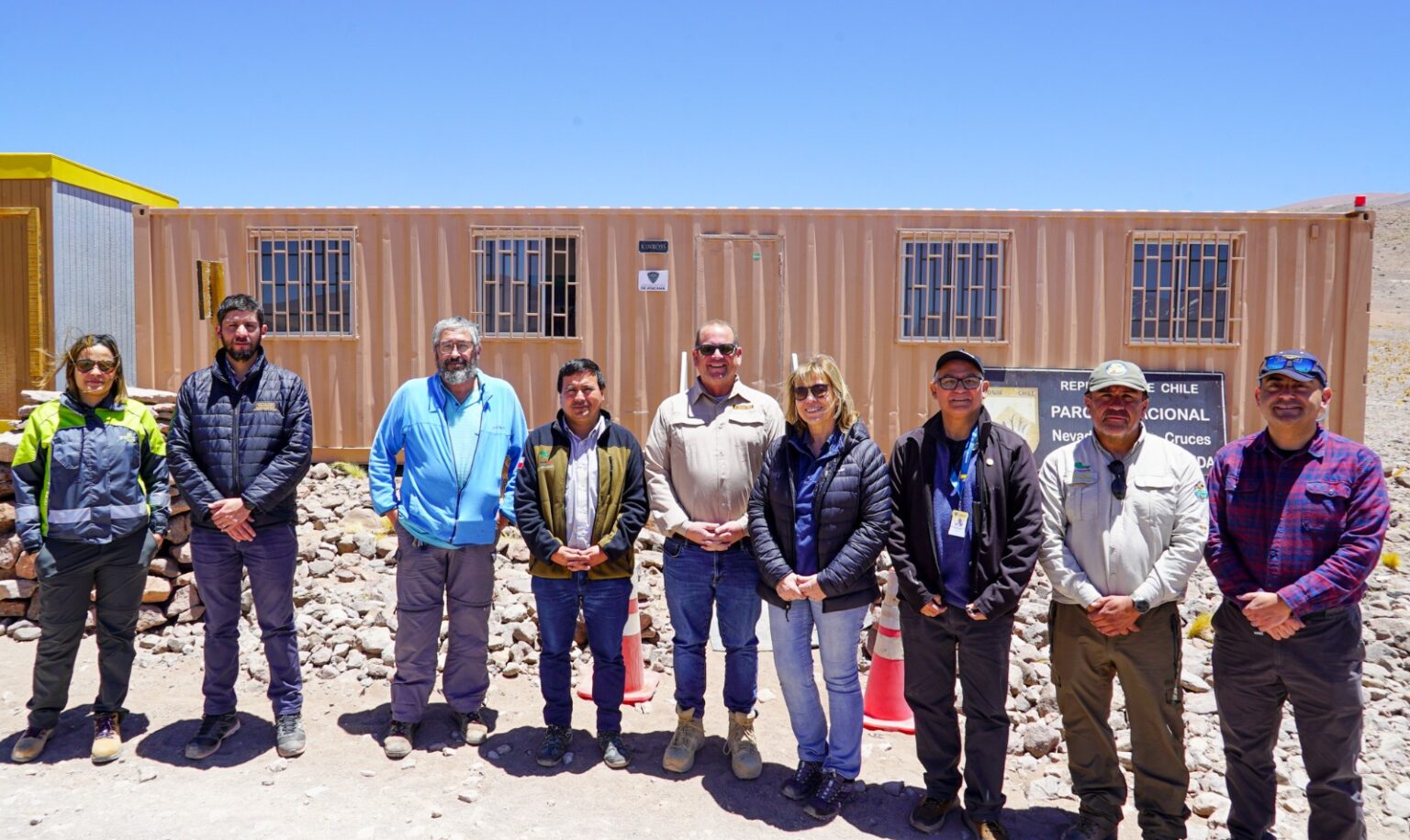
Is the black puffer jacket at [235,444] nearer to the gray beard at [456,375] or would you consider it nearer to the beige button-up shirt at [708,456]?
the gray beard at [456,375]

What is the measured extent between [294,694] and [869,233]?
6.52 m

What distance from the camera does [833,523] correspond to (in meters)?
3.63

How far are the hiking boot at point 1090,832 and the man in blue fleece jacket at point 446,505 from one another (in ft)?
9.29

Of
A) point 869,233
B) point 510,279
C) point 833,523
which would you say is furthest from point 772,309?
point 833,523

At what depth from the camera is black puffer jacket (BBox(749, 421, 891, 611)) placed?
11.8ft

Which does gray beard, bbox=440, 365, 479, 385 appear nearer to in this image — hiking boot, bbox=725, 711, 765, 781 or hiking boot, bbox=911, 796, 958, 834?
hiking boot, bbox=725, 711, 765, 781

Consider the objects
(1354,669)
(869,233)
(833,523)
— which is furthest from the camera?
(869,233)

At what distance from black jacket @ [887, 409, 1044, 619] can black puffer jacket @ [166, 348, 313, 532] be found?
2.94 meters

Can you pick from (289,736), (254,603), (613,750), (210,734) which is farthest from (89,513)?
(613,750)

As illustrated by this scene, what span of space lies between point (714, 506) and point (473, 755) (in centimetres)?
179

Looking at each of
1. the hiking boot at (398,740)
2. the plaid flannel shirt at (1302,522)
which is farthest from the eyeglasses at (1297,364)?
the hiking boot at (398,740)

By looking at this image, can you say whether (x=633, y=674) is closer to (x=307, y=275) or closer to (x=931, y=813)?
(x=931, y=813)

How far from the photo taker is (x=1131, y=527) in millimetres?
3363

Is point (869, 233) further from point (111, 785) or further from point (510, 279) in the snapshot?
point (111, 785)
